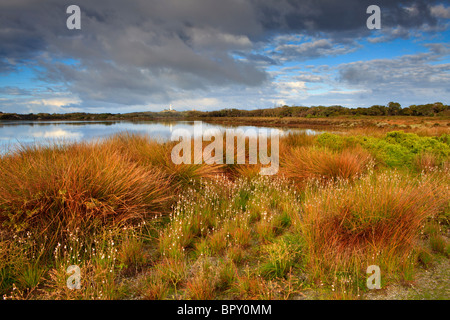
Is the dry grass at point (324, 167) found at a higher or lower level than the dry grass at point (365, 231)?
higher

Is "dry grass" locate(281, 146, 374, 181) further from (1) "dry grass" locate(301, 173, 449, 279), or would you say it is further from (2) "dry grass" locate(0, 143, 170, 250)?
(2) "dry grass" locate(0, 143, 170, 250)

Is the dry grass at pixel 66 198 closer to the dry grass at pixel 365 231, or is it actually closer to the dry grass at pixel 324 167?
the dry grass at pixel 365 231

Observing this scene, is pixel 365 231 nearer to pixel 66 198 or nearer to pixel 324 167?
pixel 324 167

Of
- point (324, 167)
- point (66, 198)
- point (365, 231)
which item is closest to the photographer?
point (365, 231)

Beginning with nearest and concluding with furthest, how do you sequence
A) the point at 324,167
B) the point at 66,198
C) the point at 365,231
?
1. the point at 365,231
2. the point at 66,198
3. the point at 324,167

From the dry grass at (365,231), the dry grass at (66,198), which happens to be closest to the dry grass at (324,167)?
the dry grass at (365,231)

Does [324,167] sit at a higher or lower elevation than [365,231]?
higher

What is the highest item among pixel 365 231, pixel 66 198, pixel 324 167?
pixel 324 167

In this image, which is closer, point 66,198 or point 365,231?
point 365,231

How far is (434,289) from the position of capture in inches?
123

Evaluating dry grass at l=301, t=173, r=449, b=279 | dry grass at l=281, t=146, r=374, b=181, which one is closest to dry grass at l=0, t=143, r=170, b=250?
dry grass at l=301, t=173, r=449, b=279

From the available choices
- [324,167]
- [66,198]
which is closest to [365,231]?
[324,167]
